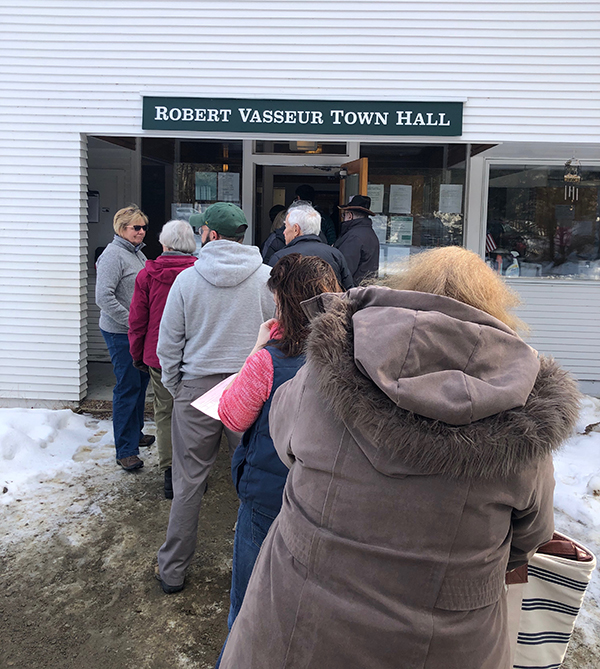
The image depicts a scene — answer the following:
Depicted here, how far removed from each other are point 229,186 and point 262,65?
2.16 metres

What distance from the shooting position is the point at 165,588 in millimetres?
3344

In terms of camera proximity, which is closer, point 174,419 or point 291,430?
point 291,430

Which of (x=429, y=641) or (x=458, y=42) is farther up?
(x=458, y=42)

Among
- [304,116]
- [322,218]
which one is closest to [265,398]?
[304,116]

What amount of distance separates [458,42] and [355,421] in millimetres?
5475

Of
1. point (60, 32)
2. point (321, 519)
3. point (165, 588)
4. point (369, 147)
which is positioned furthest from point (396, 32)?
point (321, 519)

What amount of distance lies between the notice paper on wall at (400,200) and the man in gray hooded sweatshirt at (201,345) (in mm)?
4546

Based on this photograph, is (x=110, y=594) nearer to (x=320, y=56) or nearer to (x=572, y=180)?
(x=320, y=56)

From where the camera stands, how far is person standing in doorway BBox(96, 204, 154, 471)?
4.84 meters

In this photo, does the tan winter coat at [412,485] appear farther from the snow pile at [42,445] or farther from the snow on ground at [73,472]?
the snow pile at [42,445]

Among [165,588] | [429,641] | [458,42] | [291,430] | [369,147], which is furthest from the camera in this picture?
[369,147]

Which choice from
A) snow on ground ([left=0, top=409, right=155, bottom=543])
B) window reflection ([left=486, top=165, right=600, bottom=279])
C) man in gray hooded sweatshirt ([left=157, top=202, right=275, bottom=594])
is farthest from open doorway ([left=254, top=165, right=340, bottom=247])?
man in gray hooded sweatshirt ([left=157, top=202, right=275, bottom=594])

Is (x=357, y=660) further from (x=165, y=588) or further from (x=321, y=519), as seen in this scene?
(x=165, y=588)

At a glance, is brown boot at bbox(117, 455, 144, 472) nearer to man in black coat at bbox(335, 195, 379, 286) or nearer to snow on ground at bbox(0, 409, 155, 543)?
snow on ground at bbox(0, 409, 155, 543)
